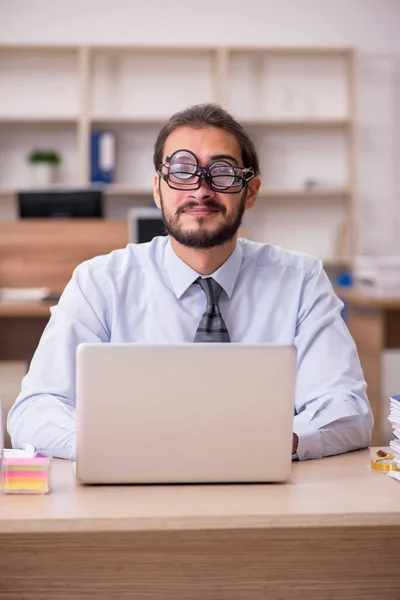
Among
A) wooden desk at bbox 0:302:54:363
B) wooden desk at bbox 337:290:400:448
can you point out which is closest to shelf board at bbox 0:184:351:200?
wooden desk at bbox 337:290:400:448

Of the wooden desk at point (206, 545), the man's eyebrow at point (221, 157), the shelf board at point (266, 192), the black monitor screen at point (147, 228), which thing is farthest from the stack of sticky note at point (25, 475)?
the shelf board at point (266, 192)

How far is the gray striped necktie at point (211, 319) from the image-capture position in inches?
70.9

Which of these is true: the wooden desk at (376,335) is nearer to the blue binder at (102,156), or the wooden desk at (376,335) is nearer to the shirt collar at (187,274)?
the blue binder at (102,156)

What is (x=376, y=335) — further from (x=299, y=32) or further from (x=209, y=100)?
(x=299, y=32)

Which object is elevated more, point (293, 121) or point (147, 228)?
point (293, 121)

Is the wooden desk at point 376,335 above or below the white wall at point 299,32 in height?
below

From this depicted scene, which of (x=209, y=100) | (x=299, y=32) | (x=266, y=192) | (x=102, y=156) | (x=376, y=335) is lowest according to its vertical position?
(x=376, y=335)

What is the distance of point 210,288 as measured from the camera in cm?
186

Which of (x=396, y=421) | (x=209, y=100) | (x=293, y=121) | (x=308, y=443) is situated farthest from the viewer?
(x=209, y=100)

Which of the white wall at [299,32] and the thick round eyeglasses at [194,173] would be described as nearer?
the thick round eyeglasses at [194,173]

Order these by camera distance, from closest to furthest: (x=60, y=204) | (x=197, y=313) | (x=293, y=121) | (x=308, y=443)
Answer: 1. (x=308, y=443)
2. (x=197, y=313)
3. (x=60, y=204)
4. (x=293, y=121)

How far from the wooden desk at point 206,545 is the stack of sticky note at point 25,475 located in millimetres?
21

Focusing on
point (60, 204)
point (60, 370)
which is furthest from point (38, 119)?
point (60, 370)

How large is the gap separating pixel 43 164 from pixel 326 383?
175 inches
